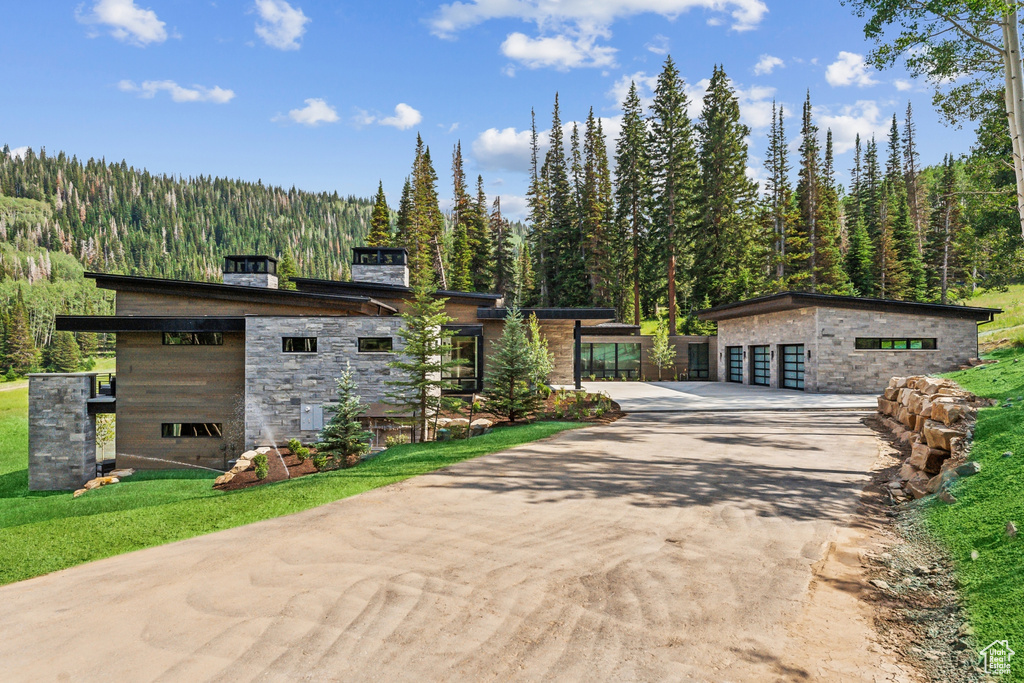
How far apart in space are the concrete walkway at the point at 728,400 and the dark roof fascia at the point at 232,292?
10325 mm

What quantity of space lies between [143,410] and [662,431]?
1592 cm

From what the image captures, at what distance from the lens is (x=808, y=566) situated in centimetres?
504

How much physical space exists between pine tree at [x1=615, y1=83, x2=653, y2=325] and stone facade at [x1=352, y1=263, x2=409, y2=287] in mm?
24431

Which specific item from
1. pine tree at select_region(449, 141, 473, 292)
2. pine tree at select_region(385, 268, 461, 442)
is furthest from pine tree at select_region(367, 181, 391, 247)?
pine tree at select_region(385, 268, 461, 442)

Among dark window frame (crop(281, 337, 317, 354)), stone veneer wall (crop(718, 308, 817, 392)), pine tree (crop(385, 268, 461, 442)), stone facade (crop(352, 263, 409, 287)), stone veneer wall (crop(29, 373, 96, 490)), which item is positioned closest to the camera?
pine tree (crop(385, 268, 461, 442))

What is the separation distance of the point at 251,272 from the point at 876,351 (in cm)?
2693

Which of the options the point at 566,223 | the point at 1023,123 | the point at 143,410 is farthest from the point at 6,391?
the point at 1023,123

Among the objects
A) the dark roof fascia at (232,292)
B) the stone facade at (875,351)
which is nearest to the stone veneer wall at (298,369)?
the dark roof fascia at (232,292)

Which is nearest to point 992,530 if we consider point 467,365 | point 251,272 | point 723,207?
point 467,365

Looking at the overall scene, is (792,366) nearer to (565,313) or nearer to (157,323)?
(565,313)

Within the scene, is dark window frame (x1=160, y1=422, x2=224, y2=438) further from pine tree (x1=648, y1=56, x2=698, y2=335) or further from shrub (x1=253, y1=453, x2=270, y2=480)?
pine tree (x1=648, y1=56, x2=698, y2=335)

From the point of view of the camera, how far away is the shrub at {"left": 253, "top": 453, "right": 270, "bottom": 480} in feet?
41.1

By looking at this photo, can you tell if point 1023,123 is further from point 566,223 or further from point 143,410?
point 566,223

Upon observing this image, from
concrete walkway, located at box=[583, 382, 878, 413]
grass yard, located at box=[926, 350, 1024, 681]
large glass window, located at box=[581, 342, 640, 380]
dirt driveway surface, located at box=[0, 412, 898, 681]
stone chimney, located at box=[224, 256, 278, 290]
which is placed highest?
stone chimney, located at box=[224, 256, 278, 290]
